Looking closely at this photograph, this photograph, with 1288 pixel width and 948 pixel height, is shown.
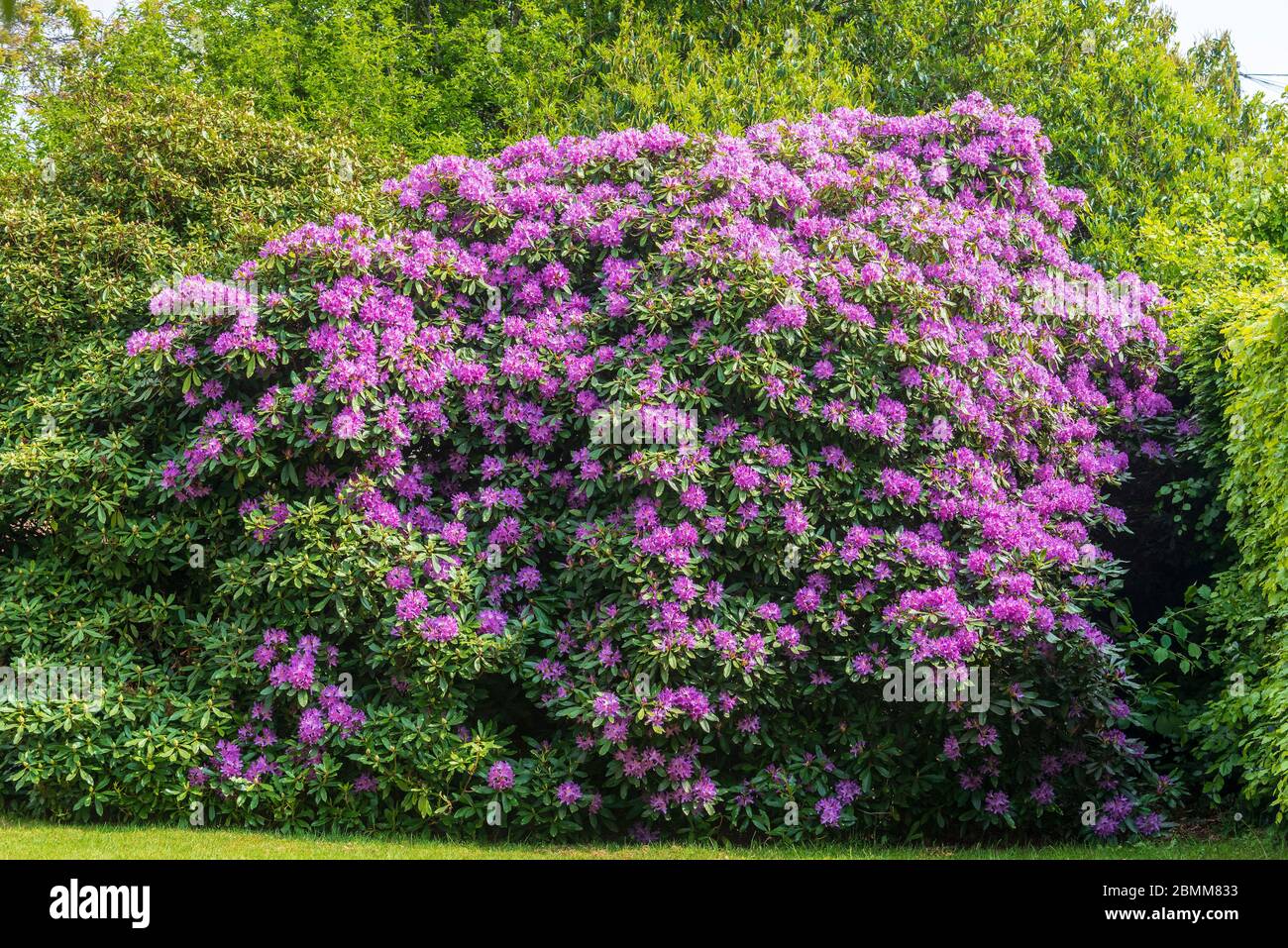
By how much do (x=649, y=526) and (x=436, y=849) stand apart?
7.88 ft

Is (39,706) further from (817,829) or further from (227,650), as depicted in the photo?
(817,829)

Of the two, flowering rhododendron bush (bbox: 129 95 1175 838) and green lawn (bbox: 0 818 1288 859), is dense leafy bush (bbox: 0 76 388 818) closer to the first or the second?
flowering rhododendron bush (bbox: 129 95 1175 838)

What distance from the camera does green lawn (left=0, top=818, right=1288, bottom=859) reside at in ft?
24.7

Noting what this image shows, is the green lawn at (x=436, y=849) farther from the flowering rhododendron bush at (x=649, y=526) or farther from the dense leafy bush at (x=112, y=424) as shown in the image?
the dense leafy bush at (x=112, y=424)

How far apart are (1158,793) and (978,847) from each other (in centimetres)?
146

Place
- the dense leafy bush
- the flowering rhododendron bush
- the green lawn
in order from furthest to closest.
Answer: the dense leafy bush, the flowering rhododendron bush, the green lawn

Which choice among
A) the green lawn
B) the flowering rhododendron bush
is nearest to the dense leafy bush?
the flowering rhododendron bush

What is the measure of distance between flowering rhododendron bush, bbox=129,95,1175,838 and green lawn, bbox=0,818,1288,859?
22 cm

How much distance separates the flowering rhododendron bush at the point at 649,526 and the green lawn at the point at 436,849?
223 mm

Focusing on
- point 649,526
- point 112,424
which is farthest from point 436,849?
point 112,424

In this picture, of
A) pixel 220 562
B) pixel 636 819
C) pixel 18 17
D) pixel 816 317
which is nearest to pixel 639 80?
pixel 816 317

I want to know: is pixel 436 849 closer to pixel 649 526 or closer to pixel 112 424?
pixel 649 526

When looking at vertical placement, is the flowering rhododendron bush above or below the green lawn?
above

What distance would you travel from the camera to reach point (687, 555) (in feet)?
26.2
